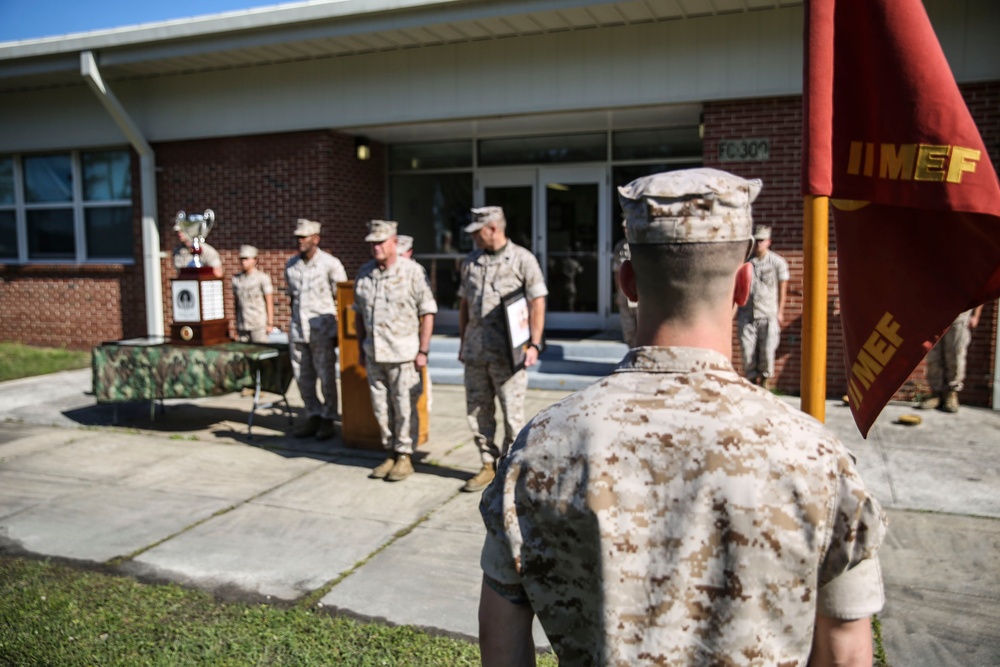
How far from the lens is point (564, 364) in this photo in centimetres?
996

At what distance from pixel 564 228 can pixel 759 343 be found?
3977 millimetres

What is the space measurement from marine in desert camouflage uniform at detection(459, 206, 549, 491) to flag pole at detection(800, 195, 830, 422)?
3.43 m

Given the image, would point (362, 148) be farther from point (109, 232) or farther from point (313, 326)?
point (313, 326)

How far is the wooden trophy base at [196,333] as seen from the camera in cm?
768

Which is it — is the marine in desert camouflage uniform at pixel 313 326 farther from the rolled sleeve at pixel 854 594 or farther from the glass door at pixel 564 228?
the rolled sleeve at pixel 854 594

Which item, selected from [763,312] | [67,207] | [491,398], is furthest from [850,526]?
[67,207]

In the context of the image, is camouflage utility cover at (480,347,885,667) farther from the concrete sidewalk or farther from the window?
the window

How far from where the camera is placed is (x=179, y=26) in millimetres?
10500

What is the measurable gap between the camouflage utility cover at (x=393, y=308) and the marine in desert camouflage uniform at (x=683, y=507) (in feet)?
15.1

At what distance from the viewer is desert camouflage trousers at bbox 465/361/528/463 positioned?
5758 mm

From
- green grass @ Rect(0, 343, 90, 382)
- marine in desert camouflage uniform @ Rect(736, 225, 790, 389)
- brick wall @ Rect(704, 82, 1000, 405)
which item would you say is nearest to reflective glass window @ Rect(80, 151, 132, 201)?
green grass @ Rect(0, 343, 90, 382)

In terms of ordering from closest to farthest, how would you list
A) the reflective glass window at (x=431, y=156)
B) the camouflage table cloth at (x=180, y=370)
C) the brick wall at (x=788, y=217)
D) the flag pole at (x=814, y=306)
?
the flag pole at (x=814, y=306) < the camouflage table cloth at (x=180, y=370) < the brick wall at (x=788, y=217) < the reflective glass window at (x=431, y=156)

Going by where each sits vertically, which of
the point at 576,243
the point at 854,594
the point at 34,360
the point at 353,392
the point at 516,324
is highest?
the point at 576,243

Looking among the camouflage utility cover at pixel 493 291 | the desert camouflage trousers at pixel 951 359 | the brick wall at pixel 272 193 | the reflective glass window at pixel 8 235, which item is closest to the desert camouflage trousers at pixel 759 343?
the desert camouflage trousers at pixel 951 359
